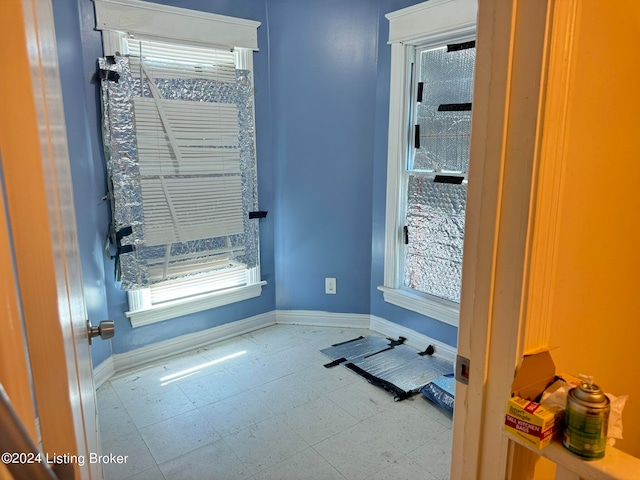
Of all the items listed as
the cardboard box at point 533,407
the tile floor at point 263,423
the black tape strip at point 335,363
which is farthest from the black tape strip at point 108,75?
the cardboard box at point 533,407

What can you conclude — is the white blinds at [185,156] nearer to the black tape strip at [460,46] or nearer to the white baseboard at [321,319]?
the white baseboard at [321,319]

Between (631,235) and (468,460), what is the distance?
2.29ft

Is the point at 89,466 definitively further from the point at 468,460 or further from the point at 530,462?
the point at 530,462

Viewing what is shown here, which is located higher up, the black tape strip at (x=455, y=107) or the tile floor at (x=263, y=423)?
the black tape strip at (x=455, y=107)

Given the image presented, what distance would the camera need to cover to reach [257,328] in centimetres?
346

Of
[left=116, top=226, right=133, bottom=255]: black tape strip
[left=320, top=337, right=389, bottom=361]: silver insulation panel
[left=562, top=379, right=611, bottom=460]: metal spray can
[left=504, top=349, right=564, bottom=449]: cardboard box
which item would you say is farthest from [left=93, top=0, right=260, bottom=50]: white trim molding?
[left=562, top=379, right=611, bottom=460]: metal spray can

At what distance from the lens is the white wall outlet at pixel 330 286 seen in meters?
3.46

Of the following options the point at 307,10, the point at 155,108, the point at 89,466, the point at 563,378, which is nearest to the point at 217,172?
the point at 155,108

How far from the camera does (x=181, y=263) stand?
9.77 ft

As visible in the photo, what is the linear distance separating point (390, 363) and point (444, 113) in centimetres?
167

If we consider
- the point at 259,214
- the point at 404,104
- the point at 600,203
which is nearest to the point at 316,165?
the point at 259,214

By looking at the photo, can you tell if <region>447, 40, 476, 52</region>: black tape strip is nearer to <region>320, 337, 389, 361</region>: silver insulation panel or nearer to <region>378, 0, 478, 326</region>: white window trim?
<region>378, 0, 478, 326</region>: white window trim

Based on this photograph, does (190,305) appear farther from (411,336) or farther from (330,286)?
(411,336)

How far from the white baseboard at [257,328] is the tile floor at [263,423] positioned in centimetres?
8
